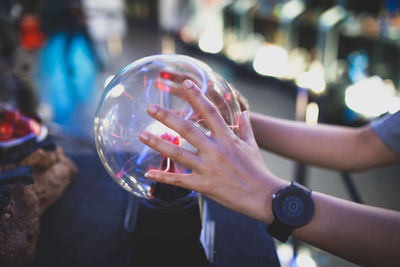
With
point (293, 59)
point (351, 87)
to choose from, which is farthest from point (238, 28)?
point (351, 87)

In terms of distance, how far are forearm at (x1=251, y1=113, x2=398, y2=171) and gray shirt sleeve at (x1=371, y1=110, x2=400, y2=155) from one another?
0.03 m

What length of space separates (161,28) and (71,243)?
6.33 meters

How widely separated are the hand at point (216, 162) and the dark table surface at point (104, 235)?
0.57 ft

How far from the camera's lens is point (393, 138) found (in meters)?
0.91

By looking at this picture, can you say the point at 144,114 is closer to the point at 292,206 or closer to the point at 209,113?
the point at 209,113

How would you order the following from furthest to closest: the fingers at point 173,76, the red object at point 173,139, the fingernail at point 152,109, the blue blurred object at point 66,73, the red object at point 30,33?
1. the blue blurred object at point 66,73
2. the red object at point 30,33
3. the fingers at point 173,76
4. the red object at point 173,139
5. the fingernail at point 152,109

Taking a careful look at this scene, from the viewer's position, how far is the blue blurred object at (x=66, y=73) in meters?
3.50

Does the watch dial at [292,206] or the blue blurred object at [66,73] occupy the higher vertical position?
the watch dial at [292,206]

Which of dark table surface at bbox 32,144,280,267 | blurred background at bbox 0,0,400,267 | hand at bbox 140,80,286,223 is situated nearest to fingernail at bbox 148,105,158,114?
hand at bbox 140,80,286,223

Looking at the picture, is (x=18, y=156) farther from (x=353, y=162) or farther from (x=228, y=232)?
(x=353, y=162)

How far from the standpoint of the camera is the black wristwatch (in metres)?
0.57

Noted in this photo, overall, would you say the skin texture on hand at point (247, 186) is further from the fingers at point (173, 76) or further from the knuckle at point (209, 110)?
the fingers at point (173, 76)

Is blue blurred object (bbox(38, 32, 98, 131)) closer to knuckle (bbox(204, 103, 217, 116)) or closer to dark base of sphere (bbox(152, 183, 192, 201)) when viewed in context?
dark base of sphere (bbox(152, 183, 192, 201))

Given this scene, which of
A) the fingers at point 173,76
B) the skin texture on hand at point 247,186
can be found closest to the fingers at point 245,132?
the skin texture on hand at point 247,186
